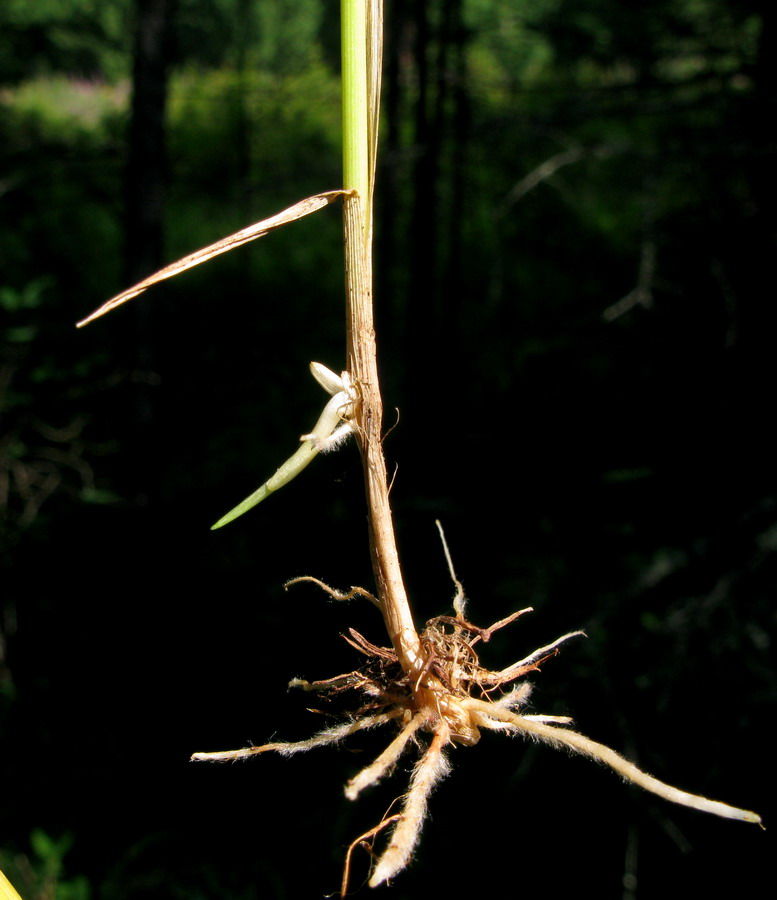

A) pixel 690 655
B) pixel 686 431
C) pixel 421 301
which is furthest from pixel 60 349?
pixel 690 655

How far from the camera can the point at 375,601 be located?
38 cm

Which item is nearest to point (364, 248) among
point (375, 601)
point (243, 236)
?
point (243, 236)

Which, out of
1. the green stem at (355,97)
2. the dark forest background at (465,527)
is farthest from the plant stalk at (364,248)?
the dark forest background at (465,527)

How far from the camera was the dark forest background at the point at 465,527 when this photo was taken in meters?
1.82

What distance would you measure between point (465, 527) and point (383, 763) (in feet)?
6.86

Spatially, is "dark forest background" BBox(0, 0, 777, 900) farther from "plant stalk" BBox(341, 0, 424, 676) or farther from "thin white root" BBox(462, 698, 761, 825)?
"plant stalk" BBox(341, 0, 424, 676)

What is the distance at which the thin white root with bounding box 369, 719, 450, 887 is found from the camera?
0.30 metres

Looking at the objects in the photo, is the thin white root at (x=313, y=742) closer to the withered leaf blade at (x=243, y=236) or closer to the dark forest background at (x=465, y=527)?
the withered leaf blade at (x=243, y=236)

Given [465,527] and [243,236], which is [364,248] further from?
[465,527]

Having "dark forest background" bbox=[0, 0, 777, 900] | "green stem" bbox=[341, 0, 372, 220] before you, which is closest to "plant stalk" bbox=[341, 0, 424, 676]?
"green stem" bbox=[341, 0, 372, 220]

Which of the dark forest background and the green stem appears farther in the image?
the dark forest background

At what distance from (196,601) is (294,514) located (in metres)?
0.48

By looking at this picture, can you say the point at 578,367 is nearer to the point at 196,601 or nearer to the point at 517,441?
the point at 517,441

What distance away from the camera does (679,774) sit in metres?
1.74
